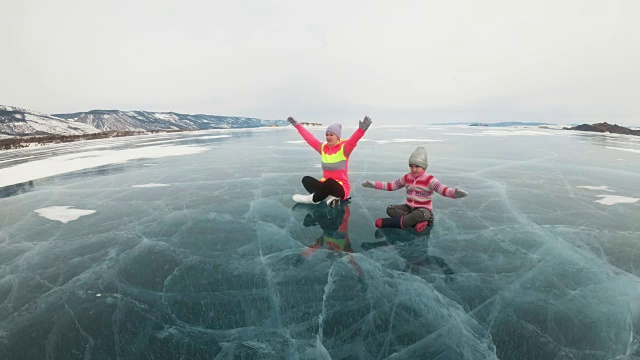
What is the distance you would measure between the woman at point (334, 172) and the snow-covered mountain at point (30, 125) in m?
182

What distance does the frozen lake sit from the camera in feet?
6.60

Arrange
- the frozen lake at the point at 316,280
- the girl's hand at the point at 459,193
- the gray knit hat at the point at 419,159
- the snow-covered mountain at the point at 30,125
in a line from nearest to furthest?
the frozen lake at the point at 316,280, the girl's hand at the point at 459,193, the gray knit hat at the point at 419,159, the snow-covered mountain at the point at 30,125

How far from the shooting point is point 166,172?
8.54m

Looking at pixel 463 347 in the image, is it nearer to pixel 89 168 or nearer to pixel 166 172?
pixel 166 172

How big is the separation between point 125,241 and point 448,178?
686 cm

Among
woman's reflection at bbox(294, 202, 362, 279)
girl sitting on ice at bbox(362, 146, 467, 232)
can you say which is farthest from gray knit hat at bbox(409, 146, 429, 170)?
woman's reflection at bbox(294, 202, 362, 279)

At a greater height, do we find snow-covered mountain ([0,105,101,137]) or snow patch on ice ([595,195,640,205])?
snow-covered mountain ([0,105,101,137])

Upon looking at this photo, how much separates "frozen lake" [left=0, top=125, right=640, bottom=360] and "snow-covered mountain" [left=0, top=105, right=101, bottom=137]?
182 meters

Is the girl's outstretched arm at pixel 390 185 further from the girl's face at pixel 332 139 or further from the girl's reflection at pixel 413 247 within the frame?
the girl's face at pixel 332 139

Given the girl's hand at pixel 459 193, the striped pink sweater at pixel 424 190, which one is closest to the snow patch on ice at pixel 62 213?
the striped pink sweater at pixel 424 190

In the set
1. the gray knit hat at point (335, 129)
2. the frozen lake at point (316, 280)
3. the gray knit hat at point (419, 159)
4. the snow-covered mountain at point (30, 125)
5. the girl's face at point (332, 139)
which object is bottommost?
the frozen lake at point (316, 280)

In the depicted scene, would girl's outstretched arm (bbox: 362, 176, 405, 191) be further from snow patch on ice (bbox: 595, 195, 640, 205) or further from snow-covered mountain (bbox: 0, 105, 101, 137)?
snow-covered mountain (bbox: 0, 105, 101, 137)

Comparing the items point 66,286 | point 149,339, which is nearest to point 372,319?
point 149,339

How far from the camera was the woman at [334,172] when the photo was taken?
16.5 feet
